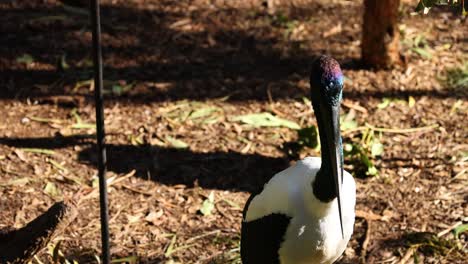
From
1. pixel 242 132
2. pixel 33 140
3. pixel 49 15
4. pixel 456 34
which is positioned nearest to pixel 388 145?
pixel 242 132

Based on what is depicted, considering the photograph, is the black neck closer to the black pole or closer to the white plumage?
the white plumage

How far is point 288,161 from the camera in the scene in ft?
16.5

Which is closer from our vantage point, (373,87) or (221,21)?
(373,87)

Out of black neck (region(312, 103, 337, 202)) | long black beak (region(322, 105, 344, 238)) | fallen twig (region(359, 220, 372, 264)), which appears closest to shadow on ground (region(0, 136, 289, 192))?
fallen twig (region(359, 220, 372, 264))

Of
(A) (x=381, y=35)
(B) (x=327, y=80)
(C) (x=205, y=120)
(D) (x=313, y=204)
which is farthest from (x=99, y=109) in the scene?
(A) (x=381, y=35)

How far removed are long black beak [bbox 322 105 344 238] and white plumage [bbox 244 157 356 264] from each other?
0.51 ft

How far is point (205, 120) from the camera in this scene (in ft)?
17.8

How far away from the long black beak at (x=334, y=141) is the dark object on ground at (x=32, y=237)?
1148 mm

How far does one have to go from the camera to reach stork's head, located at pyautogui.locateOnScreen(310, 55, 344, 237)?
3270 mm

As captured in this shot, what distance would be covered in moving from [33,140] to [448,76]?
8.93ft

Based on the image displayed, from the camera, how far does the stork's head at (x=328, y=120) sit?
10.7 ft

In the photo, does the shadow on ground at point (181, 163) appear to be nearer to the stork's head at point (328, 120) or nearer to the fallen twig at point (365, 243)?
the fallen twig at point (365, 243)

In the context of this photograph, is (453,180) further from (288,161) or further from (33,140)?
(33,140)

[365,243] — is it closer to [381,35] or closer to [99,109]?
[381,35]
